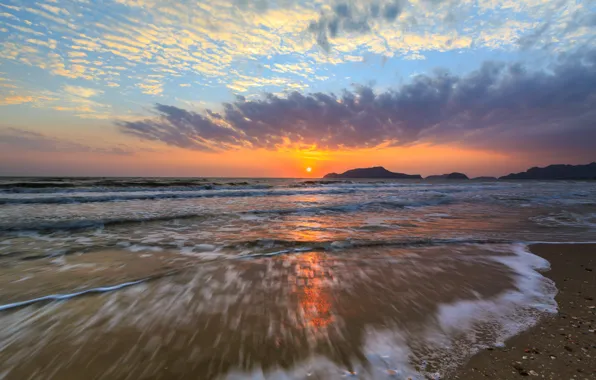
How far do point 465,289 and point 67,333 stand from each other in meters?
4.93

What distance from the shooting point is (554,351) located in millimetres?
2256

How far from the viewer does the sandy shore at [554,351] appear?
200 centimetres

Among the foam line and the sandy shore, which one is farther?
the foam line

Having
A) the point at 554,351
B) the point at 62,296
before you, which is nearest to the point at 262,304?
the point at 62,296

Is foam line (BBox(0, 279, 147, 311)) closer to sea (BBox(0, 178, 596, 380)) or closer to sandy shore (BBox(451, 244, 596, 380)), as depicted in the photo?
sea (BBox(0, 178, 596, 380))

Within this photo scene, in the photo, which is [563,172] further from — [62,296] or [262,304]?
[62,296]

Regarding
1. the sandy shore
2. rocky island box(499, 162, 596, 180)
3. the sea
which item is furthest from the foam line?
rocky island box(499, 162, 596, 180)

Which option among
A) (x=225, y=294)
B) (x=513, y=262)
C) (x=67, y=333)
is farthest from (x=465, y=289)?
(x=67, y=333)

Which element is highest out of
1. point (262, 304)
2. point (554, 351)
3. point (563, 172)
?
point (563, 172)

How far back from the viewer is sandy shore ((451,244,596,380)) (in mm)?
2000

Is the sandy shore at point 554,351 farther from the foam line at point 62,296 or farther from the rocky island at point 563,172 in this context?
the rocky island at point 563,172

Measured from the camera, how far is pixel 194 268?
187 inches

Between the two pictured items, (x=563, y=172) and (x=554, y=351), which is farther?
(x=563, y=172)

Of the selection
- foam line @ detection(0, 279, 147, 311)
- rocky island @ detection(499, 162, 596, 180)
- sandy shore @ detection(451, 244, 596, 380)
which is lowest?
foam line @ detection(0, 279, 147, 311)
